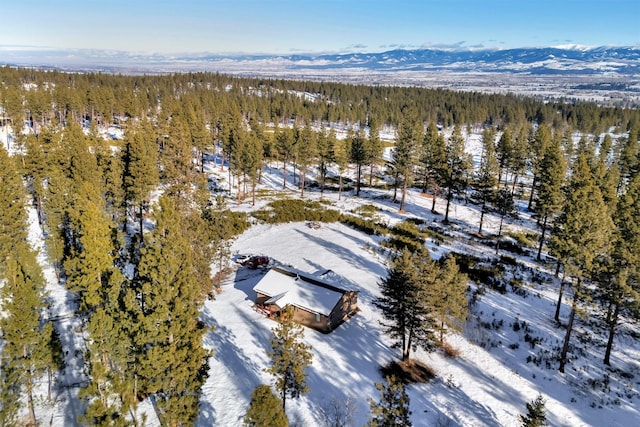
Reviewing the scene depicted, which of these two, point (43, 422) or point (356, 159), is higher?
point (356, 159)

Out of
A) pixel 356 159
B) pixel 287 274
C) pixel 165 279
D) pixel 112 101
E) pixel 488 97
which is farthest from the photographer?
pixel 488 97

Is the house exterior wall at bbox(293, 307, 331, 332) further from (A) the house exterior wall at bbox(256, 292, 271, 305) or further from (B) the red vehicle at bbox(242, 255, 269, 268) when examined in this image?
(B) the red vehicle at bbox(242, 255, 269, 268)

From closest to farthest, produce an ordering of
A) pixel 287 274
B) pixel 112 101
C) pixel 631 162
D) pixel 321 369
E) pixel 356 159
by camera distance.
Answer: pixel 321 369, pixel 287 274, pixel 356 159, pixel 631 162, pixel 112 101

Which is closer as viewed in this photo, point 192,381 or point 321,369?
point 192,381

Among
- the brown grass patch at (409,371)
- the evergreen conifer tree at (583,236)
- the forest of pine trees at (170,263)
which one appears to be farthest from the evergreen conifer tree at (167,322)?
the evergreen conifer tree at (583,236)

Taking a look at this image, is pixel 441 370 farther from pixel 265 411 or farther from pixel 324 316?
pixel 265 411

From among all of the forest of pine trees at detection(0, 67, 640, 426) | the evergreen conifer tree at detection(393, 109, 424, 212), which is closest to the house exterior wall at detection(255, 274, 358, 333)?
the forest of pine trees at detection(0, 67, 640, 426)

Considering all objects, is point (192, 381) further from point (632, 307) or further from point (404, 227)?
point (404, 227)

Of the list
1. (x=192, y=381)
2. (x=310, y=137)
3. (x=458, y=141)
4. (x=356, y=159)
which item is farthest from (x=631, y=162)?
(x=192, y=381)
